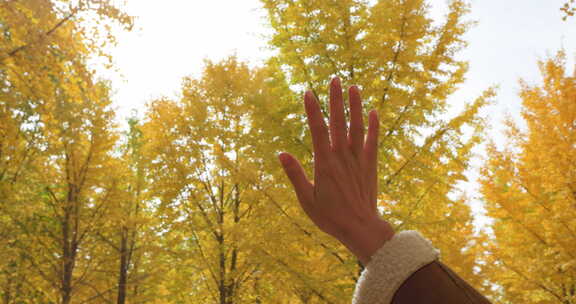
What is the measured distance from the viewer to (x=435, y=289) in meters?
0.86

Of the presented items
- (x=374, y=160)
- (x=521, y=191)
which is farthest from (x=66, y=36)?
(x=521, y=191)

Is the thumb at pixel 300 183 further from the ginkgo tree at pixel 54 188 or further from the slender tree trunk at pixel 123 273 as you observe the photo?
the slender tree trunk at pixel 123 273

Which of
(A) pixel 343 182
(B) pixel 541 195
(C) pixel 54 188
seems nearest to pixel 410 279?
(A) pixel 343 182

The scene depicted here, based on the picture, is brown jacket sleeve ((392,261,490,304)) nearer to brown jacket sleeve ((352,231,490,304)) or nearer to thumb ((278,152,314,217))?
brown jacket sleeve ((352,231,490,304))

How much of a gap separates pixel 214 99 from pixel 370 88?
4251 millimetres

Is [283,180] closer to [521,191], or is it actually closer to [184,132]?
[184,132]

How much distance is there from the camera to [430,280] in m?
0.89

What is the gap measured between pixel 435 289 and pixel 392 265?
11 cm

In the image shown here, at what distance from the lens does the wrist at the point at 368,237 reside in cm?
99

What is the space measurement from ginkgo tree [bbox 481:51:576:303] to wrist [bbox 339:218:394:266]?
25.4 ft

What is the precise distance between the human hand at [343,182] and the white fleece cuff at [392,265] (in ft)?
0.14

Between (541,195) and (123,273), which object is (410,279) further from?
(123,273)

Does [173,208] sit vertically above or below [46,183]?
below

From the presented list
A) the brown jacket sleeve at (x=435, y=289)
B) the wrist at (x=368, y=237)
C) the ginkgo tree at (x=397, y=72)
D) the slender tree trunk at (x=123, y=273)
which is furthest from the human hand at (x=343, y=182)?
the slender tree trunk at (x=123, y=273)
